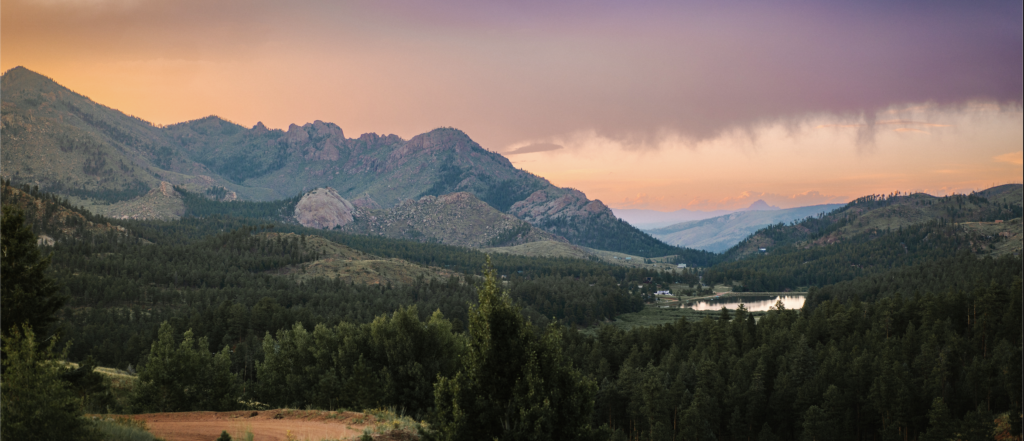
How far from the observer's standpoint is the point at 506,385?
90.1 ft

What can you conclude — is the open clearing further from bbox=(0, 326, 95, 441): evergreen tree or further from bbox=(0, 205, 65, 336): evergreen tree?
bbox=(0, 205, 65, 336): evergreen tree

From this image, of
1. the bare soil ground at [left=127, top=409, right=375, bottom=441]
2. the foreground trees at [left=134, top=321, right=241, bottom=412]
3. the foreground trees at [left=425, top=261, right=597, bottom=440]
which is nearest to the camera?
the foreground trees at [left=425, top=261, right=597, bottom=440]

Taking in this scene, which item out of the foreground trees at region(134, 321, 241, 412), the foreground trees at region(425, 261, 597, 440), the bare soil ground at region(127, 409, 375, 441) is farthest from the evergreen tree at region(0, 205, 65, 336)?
the foreground trees at region(425, 261, 597, 440)

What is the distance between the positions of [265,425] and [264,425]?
0.06m

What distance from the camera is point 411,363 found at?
63625 mm

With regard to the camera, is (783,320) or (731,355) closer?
(731,355)

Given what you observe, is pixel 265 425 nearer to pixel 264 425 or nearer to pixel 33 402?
pixel 264 425

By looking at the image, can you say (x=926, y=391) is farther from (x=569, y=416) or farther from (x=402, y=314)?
(x=569, y=416)

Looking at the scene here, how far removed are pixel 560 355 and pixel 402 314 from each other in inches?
1689

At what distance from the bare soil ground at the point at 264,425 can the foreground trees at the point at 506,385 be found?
1016 cm

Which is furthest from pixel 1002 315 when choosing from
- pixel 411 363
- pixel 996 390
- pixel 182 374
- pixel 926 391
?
pixel 182 374

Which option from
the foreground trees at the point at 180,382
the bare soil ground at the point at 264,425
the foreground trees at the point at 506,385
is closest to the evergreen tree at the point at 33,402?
the bare soil ground at the point at 264,425

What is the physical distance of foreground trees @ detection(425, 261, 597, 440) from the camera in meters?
26.4

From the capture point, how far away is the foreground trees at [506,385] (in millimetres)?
26422
